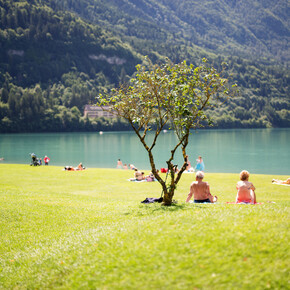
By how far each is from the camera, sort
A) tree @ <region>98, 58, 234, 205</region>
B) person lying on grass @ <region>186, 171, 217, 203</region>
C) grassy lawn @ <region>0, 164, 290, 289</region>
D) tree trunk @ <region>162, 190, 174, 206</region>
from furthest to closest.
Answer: person lying on grass @ <region>186, 171, 217, 203</region>
tree trunk @ <region>162, 190, 174, 206</region>
tree @ <region>98, 58, 234, 205</region>
grassy lawn @ <region>0, 164, 290, 289</region>

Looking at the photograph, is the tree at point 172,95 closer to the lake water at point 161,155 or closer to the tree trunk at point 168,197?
the tree trunk at point 168,197

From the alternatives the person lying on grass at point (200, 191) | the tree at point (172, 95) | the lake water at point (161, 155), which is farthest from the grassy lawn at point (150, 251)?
the lake water at point (161, 155)

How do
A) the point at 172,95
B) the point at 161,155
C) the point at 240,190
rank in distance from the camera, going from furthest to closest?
the point at 161,155 → the point at 240,190 → the point at 172,95

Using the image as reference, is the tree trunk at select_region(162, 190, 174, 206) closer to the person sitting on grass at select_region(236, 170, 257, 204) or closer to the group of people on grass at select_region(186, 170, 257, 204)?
the group of people on grass at select_region(186, 170, 257, 204)

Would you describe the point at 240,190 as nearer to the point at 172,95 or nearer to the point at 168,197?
the point at 168,197

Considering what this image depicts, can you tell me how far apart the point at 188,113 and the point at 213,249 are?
6725 millimetres

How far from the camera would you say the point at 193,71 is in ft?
46.4

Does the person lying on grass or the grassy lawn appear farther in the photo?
the person lying on grass

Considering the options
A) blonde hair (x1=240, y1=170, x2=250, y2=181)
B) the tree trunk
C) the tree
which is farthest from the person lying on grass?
blonde hair (x1=240, y1=170, x2=250, y2=181)

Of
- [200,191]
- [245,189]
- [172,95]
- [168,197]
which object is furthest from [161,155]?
[172,95]

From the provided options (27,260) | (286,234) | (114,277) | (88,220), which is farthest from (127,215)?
(286,234)

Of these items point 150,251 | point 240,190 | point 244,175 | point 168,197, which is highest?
point 244,175

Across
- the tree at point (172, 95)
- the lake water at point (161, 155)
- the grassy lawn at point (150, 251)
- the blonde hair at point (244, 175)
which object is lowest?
the lake water at point (161, 155)

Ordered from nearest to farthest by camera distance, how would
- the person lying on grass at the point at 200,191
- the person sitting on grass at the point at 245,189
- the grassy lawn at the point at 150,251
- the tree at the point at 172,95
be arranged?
the grassy lawn at the point at 150,251 < the tree at the point at 172,95 < the person sitting on grass at the point at 245,189 < the person lying on grass at the point at 200,191
